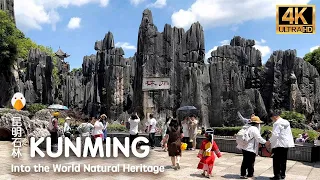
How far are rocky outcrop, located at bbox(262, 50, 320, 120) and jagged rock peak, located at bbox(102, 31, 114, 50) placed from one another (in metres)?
23.3

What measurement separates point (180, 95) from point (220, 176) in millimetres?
22043

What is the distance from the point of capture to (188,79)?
93.8 feet

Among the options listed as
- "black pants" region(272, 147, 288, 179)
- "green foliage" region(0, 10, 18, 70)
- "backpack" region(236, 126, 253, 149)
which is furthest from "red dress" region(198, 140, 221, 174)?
"green foliage" region(0, 10, 18, 70)

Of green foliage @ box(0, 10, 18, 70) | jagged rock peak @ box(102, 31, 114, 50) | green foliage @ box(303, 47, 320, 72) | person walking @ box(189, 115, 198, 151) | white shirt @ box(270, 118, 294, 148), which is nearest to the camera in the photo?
white shirt @ box(270, 118, 294, 148)

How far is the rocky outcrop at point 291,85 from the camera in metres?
35.0

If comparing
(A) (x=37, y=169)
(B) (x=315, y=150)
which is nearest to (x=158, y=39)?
(B) (x=315, y=150)

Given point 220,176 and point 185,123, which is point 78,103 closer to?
point 185,123

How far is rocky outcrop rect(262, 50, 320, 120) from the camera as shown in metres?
35.0

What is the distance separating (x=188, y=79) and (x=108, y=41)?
79.1 ft

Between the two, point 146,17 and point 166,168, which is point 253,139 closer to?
point 166,168

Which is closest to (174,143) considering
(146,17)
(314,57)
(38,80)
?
(146,17)

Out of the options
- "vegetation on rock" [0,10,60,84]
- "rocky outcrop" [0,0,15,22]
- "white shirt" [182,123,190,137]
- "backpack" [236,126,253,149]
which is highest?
"rocky outcrop" [0,0,15,22]

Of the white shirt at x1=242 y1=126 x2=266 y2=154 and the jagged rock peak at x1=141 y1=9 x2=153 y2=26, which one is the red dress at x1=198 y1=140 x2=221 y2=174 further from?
the jagged rock peak at x1=141 y1=9 x2=153 y2=26

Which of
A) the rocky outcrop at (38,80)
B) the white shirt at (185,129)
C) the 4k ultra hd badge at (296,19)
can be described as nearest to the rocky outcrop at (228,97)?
the 4k ultra hd badge at (296,19)
